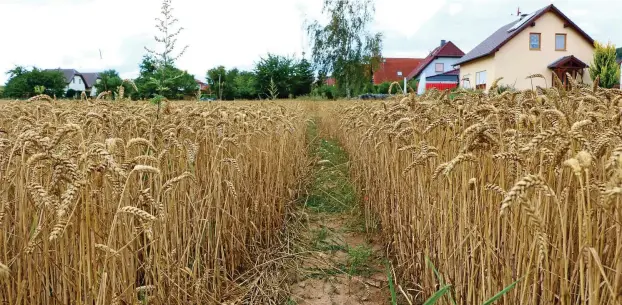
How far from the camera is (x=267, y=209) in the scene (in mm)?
4191

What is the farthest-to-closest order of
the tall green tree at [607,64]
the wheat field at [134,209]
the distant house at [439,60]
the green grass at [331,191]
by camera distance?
the distant house at [439,60] → the tall green tree at [607,64] → the green grass at [331,191] → the wheat field at [134,209]

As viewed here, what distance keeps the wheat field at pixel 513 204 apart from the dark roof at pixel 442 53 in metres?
46.9

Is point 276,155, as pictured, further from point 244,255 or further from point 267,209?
point 244,255

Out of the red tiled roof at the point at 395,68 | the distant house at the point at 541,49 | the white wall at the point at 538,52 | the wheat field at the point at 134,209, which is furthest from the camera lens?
the red tiled roof at the point at 395,68

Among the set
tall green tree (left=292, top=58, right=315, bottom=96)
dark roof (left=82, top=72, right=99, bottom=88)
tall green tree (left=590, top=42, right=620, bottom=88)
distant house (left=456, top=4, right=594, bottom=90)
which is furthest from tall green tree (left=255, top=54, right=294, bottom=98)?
dark roof (left=82, top=72, right=99, bottom=88)

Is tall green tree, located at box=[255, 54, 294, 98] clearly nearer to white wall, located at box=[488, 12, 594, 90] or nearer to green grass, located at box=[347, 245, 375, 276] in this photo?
white wall, located at box=[488, 12, 594, 90]

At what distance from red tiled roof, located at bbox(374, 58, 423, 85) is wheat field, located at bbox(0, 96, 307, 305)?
2195 inches

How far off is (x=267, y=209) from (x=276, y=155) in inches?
34.8

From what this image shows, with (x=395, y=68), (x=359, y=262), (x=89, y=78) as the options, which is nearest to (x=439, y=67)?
(x=395, y=68)

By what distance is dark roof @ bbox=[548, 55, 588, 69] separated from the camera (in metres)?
28.5

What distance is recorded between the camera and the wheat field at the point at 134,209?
1701 mm

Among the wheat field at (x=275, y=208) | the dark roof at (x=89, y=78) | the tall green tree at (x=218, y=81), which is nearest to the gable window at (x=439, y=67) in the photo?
the tall green tree at (x=218, y=81)

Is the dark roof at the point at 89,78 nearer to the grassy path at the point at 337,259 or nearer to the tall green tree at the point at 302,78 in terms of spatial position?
the tall green tree at the point at 302,78

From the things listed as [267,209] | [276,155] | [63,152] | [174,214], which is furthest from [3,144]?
[276,155]
